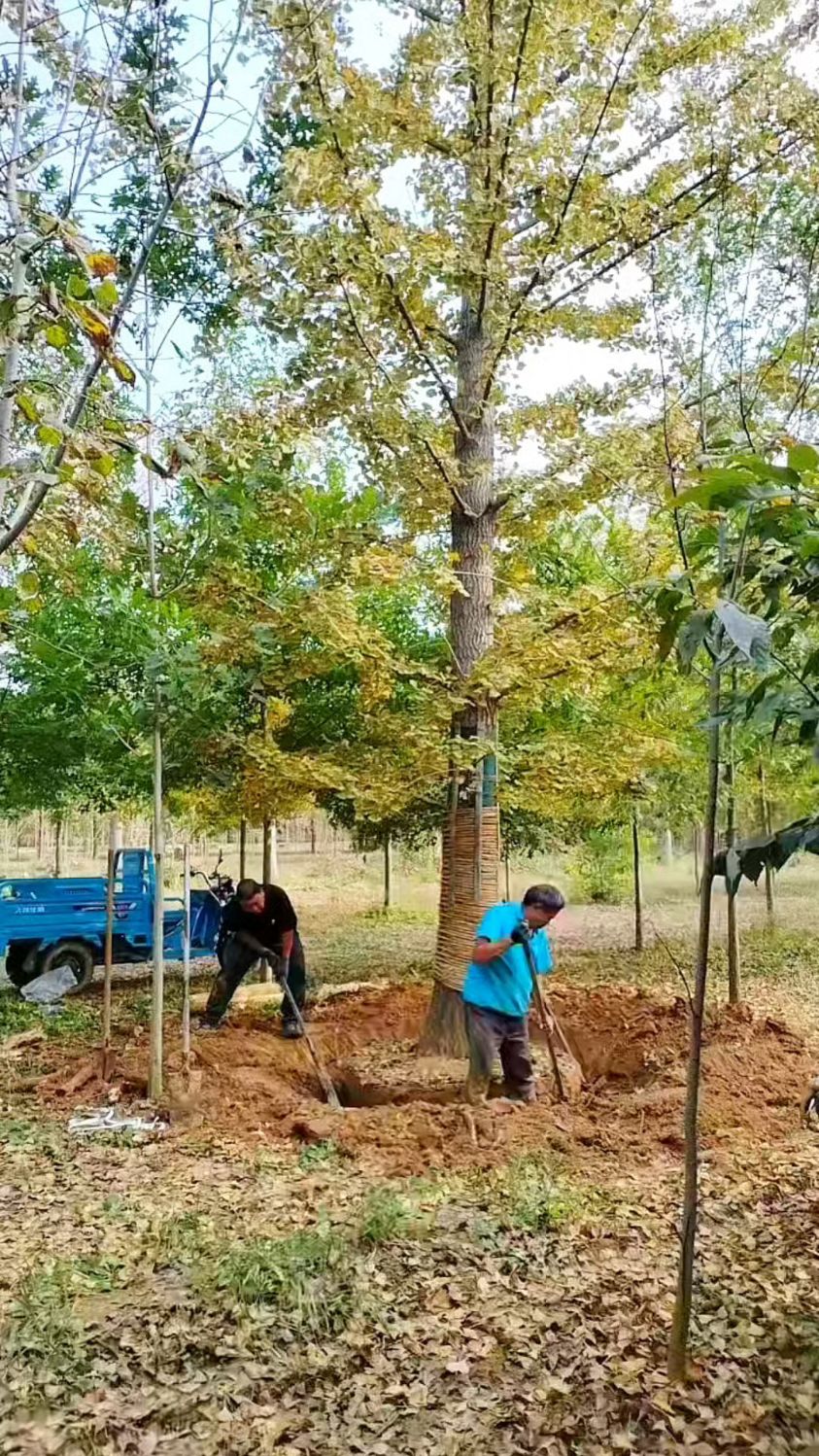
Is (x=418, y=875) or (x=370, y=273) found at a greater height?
(x=370, y=273)

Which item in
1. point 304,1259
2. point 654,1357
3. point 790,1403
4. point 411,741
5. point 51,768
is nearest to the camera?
point 790,1403

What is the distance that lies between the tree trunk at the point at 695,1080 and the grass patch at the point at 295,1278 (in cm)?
99

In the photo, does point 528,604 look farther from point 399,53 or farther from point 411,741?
point 399,53

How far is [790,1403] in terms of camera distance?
2244 mm

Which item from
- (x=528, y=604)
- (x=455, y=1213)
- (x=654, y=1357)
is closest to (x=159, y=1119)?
(x=455, y=1213)

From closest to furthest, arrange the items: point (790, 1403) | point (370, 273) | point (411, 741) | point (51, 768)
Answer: point (790, 1403) < point (370, 273) < point (411, 741) < point (51, 768)

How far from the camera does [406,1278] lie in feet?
9.74

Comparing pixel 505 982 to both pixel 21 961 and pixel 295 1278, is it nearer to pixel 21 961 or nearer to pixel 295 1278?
pixel 295 1278

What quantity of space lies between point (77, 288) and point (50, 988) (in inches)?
298

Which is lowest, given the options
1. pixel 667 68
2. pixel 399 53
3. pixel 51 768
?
pixel 51 768

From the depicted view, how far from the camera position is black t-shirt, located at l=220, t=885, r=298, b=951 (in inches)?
270

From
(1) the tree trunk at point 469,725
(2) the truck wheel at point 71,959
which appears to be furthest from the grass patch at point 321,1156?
(2) the truck wheel at point 71,959

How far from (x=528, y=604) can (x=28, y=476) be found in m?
4.74

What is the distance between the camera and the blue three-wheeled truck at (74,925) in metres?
8.82
